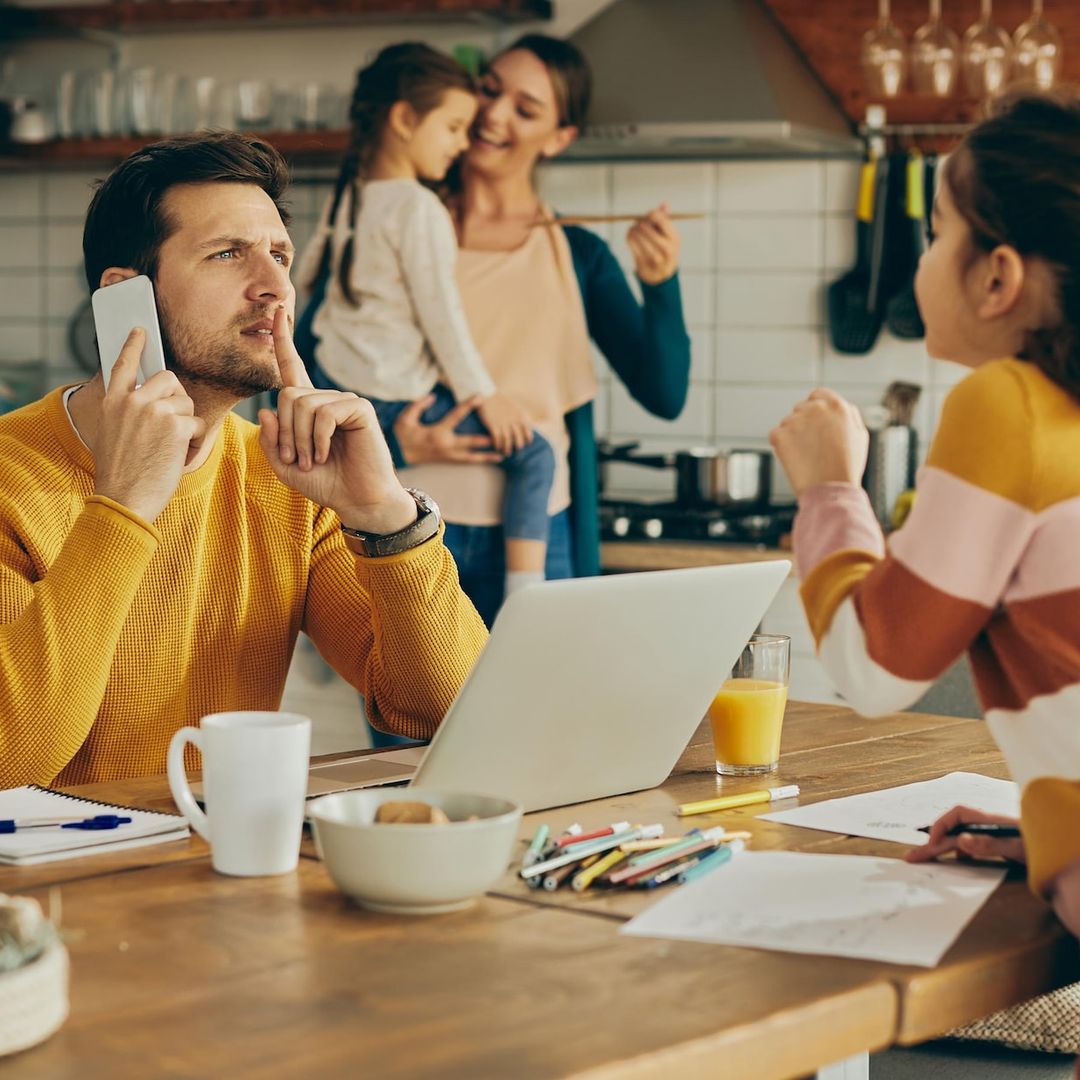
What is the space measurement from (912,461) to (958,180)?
7.99 ft

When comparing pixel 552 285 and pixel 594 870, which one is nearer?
pixel 594 870

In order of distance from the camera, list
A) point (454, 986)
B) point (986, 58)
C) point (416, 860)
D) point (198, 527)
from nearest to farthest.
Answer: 1. point (454, 986)
2. point (416, 860)
3. point (198, 527)
4. point (986, 58)

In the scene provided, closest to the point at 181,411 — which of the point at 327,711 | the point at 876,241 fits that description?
the point at 327,711

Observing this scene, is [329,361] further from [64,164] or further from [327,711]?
[64,164]

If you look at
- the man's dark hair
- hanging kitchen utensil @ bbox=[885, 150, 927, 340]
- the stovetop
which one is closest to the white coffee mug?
the man's dark hair

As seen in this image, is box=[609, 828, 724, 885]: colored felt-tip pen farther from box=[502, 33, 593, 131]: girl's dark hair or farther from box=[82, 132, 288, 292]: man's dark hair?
box=[502, 33, 593, 131]: girl's dark hair

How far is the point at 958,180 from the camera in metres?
1.16

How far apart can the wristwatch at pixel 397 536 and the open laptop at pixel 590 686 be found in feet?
0.87

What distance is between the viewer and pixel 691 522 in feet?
11.1

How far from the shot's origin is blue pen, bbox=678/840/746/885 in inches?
44.9

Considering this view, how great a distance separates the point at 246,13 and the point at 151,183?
89.2 inches

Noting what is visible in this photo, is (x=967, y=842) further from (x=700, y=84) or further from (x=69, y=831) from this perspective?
(x=700, y=84)

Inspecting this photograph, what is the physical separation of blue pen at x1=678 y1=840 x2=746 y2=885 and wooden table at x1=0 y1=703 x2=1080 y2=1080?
5cm

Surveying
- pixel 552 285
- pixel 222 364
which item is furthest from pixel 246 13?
pixel 222 364
